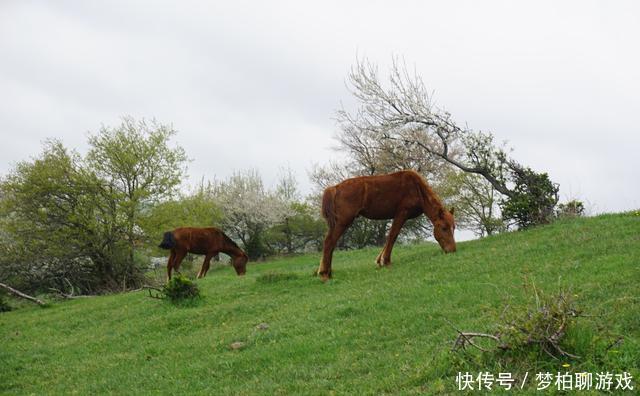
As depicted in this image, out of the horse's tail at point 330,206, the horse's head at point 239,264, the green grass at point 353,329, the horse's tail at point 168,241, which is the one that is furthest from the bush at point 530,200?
the horse's tail at point 168,241

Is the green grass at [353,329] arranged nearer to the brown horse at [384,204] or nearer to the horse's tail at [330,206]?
the brown horse at [384,204]

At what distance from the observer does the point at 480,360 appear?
21.5ft

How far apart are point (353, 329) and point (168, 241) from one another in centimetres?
1511

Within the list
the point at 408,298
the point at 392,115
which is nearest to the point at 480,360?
the point at 408,298

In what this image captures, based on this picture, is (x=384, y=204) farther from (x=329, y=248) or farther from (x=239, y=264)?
(x=239, y=264)

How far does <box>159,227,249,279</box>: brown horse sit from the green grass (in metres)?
6.24

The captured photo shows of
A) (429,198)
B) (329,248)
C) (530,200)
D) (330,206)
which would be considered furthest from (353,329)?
(530,200)

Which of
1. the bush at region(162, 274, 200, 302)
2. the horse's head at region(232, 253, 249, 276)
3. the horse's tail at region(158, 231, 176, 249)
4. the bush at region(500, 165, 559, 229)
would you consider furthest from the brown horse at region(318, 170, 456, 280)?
the horse's tail at region(158, 231, 176, 249)

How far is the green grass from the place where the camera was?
6904 millimetres

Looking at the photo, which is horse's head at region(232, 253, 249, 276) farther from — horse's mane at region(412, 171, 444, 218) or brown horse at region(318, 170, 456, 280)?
horse's mane at region(412, 171, 444, 218)

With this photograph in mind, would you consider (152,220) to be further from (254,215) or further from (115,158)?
(254,215)

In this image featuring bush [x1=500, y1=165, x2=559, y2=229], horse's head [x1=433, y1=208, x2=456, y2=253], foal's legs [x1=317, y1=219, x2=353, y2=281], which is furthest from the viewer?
bush [x1=500, y1=165, x2=559, y2=229]

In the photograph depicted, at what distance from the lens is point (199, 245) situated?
80.7 ft

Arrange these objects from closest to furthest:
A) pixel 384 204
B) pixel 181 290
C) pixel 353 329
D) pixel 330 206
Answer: pixel 353 329 → pixel 181 290 → pixel 330 206 → pixel 384 204
